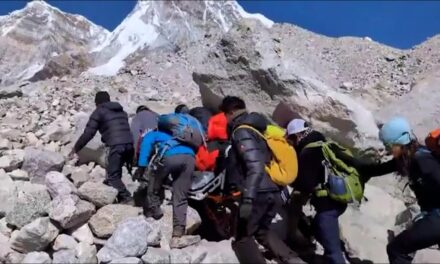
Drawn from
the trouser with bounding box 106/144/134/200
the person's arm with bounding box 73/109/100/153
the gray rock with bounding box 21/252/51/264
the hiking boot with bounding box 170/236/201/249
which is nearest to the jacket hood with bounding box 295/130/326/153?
the hiking boot with bounding box 170/236/201/249

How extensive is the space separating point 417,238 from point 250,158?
171 cm

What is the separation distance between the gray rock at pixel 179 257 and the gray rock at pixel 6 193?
2.46 m

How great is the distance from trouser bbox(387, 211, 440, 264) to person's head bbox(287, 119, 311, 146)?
1.42m

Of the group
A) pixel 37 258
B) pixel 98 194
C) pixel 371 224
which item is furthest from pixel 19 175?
pixel 371 224

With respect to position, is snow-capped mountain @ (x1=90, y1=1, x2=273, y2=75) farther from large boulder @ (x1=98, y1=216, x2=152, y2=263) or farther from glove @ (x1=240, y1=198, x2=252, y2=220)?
glove @ (x1=240, y1=198, x2=252, y2=220)

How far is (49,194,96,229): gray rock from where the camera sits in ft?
19.4

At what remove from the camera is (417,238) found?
4.73m

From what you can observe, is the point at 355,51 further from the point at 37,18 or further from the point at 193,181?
the point at 37,18

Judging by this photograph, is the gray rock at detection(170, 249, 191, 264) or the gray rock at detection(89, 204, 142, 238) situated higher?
the gray rock at detection(89, 204, 142, 238)

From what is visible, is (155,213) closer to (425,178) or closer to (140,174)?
(140,174)

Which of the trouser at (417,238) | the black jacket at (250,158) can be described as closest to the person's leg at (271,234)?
the black jacket at (250,158)

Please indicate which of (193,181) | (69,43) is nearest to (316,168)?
(193,181)

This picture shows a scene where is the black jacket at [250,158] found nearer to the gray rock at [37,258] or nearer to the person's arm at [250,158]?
the person's arm at [250,158]

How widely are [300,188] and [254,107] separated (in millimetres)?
2804
